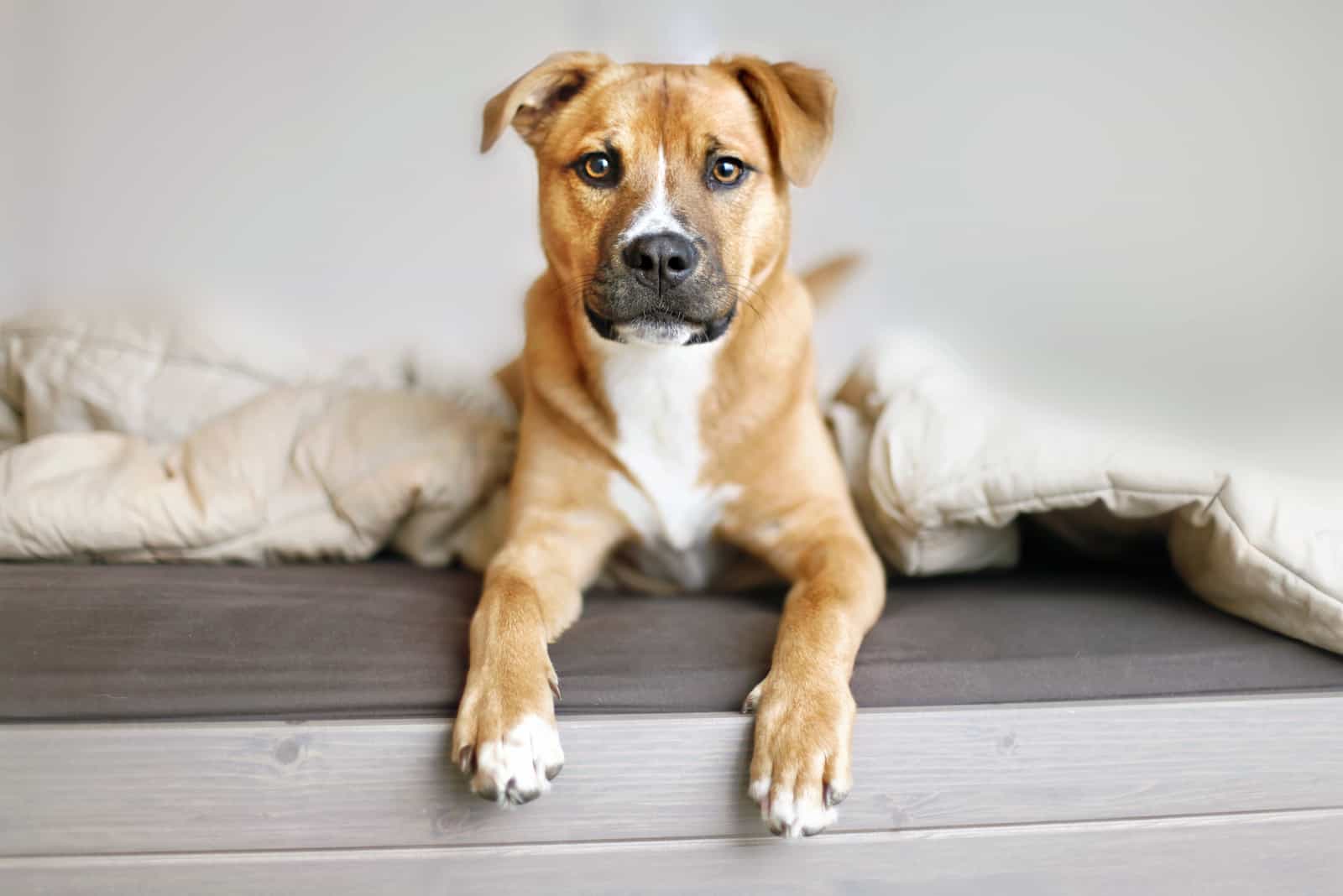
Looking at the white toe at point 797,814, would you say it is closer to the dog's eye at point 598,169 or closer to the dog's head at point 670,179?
the dog's head at point 670,179

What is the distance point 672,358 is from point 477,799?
36.0 inches

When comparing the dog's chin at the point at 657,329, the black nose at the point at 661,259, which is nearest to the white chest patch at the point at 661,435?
the dog's chin at the point at 657,329

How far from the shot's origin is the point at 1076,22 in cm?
352

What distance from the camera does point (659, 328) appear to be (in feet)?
5.96

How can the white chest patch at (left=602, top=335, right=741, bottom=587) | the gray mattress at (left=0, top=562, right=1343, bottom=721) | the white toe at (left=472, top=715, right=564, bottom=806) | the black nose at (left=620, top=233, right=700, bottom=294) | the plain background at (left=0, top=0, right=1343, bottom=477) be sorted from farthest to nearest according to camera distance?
the plain background at (left=0, top=0, right=1343, bottom=477)
the white chest patch at (left=602, top=335, right=741, bottom=587)
the black nose at (left=620, top=233, right=700, bottom=294)
the gray mattress at (left=0, top=562, right=1343, bottom=721)
the white toe at (left=472, top=715, right=564, bottom=806)

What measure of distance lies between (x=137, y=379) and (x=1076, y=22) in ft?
10.2

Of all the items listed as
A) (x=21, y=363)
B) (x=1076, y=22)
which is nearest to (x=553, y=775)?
(x=21, y=363)

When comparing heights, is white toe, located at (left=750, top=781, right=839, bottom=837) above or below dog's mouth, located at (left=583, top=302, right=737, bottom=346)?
below

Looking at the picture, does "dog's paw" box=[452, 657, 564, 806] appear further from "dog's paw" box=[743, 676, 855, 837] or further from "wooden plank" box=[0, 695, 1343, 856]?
"dog's paw" box=[743, 676, 855, 837]

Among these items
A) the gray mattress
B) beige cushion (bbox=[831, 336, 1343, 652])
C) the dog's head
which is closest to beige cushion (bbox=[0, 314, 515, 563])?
the gray mattress

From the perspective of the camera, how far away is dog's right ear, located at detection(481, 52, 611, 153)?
1.90 metres

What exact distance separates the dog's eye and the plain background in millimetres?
1748

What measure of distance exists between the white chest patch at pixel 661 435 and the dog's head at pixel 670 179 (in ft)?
0.49

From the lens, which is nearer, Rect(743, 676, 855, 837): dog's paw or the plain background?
Rect(743, 676, 855, 837): dog's paw
